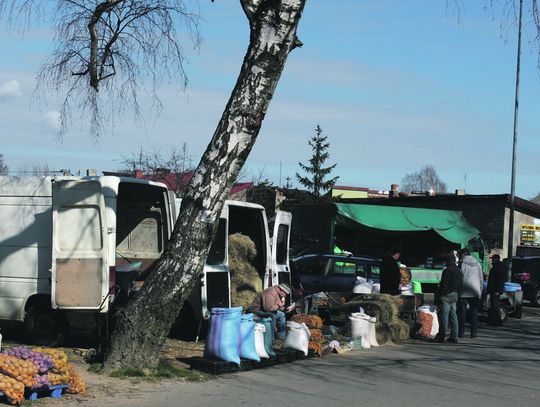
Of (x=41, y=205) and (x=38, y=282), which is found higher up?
(x=41, y=205)

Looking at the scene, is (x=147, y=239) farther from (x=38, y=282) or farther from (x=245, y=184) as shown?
(x=245, y=184)

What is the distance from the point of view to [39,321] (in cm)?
1045

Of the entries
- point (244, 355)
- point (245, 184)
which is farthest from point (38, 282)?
point (245, 184)

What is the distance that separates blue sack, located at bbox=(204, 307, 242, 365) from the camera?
9.16 metres

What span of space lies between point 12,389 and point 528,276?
23171 mm

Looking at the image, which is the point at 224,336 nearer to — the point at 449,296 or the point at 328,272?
the point at 449,296

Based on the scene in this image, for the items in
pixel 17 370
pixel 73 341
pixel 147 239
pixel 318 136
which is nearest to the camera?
pixel 17 370

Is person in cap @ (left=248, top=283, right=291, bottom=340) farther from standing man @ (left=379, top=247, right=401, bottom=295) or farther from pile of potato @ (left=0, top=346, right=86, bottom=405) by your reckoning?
pile of potato @ (left=0, top=346, right=86, bottom=405)

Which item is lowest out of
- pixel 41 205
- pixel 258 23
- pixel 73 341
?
pixel 73 341

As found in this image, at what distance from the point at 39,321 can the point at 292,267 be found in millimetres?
6352

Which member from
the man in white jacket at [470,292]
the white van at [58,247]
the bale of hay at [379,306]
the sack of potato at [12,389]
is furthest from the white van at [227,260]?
the sack of potato at [12,389]

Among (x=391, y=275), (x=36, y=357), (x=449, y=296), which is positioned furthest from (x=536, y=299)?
(x=36, y=357)

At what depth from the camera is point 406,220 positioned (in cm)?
2666

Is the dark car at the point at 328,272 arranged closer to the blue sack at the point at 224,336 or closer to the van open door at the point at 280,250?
the van open door at the point at 280,250
